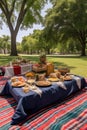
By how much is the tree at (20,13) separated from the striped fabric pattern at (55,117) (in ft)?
72.5

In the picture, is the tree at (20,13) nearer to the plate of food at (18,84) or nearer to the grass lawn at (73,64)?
the grass lawn at (73,64)

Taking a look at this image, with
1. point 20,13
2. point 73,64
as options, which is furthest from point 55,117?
point 20,13

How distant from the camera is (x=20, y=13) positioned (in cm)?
2642

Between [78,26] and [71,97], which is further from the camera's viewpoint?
[78,26]

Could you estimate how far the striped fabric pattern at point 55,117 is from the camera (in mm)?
3740

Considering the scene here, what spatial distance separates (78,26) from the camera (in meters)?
28.8

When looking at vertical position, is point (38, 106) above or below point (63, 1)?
below

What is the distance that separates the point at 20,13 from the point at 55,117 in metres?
24.2

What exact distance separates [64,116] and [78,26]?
1030 inches

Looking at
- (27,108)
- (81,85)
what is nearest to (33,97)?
(27,108)

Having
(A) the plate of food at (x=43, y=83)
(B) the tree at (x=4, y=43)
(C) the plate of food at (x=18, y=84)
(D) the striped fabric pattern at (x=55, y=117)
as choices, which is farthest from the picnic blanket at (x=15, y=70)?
(B) the tree at (x=4, y=43)

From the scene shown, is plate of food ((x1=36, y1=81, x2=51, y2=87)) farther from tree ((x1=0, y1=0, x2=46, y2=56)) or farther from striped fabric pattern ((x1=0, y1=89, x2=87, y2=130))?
tree ((x1=0, y1=0, x2=46, y2=56))

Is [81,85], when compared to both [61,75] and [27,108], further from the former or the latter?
[27,108]

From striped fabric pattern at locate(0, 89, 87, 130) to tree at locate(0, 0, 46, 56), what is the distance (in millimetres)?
22099
